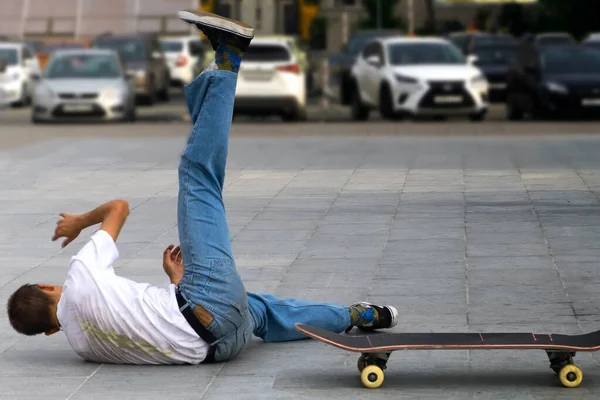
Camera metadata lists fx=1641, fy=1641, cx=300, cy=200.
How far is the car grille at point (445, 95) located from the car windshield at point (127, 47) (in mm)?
12614

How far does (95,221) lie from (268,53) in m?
21.5

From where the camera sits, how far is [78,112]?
28.6 metres

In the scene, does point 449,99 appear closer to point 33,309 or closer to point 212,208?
point 212,208

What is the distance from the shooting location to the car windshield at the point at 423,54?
28734mm

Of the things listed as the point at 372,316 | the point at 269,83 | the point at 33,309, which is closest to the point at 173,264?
the point at 33,309

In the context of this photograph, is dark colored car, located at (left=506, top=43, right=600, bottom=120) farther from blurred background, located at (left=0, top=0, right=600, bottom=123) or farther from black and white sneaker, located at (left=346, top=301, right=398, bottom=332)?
black and white sneaker, located at (left=346, top=301, right=398, bottom=332)

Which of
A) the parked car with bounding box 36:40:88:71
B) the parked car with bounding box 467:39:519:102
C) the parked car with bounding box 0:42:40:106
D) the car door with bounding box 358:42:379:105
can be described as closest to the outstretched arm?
the car door with bounding box 358:42:379:105

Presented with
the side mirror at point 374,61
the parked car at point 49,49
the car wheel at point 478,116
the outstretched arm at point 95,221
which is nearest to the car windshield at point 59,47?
the parked car at point 49,49

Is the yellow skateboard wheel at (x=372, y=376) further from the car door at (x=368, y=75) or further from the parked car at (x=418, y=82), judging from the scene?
the car door at (x=368, y=75)

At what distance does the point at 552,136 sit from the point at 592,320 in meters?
15.1

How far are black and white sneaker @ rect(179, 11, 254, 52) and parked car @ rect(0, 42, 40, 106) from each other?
99.5 ft

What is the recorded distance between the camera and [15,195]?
15.1m

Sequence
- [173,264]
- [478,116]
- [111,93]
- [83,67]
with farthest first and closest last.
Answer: [83,67]
[111,93]
[478,116]
[173,264]

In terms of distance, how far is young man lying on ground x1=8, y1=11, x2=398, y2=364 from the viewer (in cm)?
706
